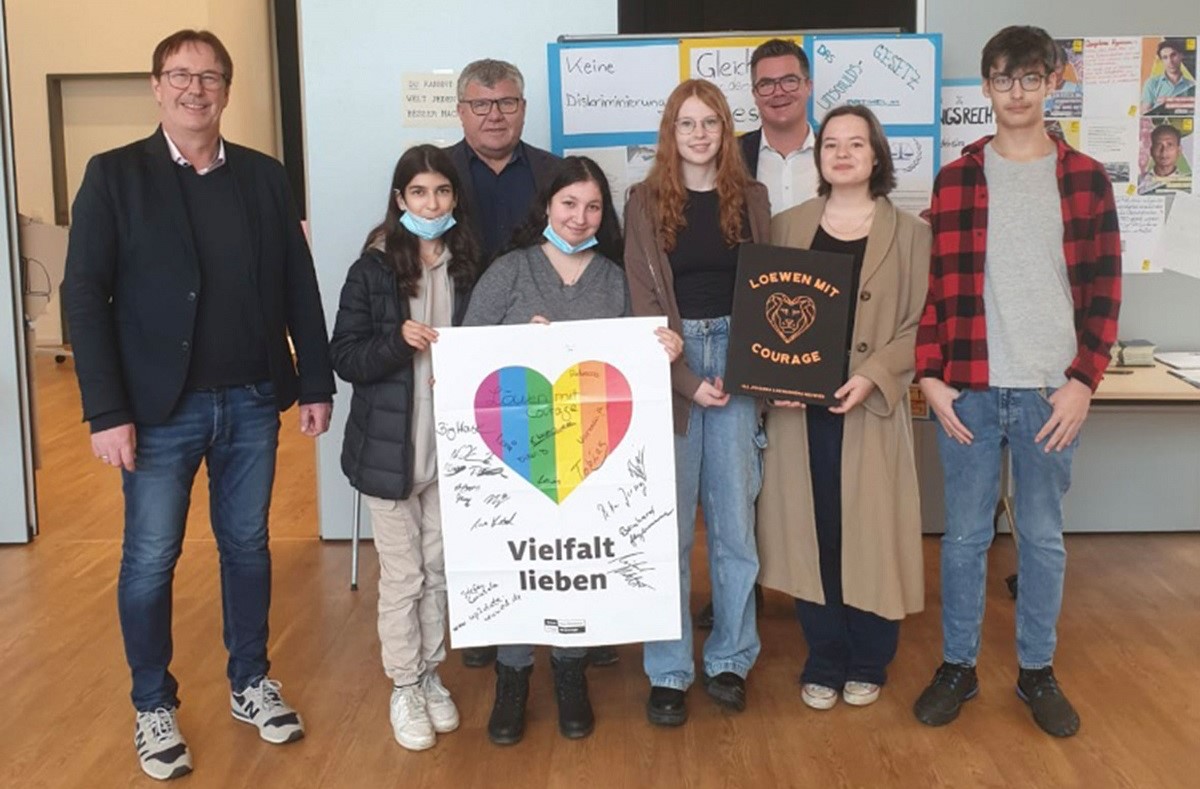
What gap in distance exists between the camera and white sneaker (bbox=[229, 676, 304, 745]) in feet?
9.25

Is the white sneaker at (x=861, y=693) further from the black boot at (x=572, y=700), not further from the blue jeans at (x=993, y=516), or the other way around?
the black boot at (x=572, y=700)

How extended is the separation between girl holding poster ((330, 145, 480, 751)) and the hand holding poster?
0.12 m

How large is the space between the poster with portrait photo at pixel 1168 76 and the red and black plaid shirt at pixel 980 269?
5.81ft

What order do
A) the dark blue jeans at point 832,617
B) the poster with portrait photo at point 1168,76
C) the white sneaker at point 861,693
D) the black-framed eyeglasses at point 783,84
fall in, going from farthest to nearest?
the poster with portrait photo at point 1168,76
the black-framed eyeglasses at point 783,84
the white sneaker at point 861,693
the dark blue jeans at point 832,617

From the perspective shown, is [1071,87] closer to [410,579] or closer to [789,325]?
[789,325]

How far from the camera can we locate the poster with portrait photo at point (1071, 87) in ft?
13.7

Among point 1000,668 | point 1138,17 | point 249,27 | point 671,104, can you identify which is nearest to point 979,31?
point 1138,17

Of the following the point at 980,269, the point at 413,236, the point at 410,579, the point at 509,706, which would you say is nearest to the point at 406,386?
the point at 413,236

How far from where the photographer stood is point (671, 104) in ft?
8.96

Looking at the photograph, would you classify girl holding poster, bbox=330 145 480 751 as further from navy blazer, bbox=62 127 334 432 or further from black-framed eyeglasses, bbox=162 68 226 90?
black-framed eyeglasses, bbox=162 68 226 90

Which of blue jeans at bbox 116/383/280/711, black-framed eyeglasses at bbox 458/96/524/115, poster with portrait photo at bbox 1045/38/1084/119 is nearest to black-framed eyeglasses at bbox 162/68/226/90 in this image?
blue jeans at bbox 116/383/280/711

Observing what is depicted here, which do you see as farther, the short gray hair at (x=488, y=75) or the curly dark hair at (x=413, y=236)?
the short gray hair at (x=488, y=75)

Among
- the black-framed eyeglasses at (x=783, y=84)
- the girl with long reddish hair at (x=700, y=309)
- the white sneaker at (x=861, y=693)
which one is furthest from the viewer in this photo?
the black-framed eyeglasses at (x=783, y=84)

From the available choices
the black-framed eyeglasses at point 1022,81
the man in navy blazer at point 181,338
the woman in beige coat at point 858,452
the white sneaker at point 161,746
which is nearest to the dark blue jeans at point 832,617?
the woman in beige coat at point 858,452
